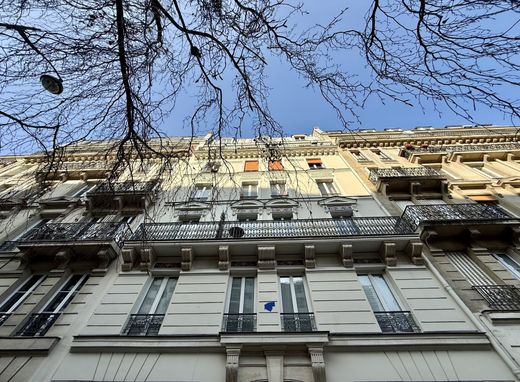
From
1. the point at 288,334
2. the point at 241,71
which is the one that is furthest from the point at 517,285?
the point at 241,71

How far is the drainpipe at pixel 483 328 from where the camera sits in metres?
6.02

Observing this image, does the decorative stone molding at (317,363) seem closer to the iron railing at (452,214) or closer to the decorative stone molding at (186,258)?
the decorative stone molding at (186,258)

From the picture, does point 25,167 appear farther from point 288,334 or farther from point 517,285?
point 517,285

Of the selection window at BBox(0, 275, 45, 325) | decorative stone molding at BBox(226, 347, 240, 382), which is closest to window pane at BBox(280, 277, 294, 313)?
decorative stone molding at BBox(226, 347, 240, 382)

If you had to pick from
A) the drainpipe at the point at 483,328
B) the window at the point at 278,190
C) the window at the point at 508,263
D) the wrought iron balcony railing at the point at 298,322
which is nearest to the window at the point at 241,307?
the wrought iron balcony railing at the point at 298,322

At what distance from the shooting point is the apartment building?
634 centimetres

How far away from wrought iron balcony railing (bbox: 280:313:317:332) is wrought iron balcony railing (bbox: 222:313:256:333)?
76 centimetres

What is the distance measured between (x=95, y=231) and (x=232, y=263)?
5023mm

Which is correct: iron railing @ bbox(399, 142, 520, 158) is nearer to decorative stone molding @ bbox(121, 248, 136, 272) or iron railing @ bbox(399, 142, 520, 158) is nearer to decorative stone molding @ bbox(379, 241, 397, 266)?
decorative stone molding @ bbox(379, 241, 397, 266)

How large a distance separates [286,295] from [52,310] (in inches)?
254

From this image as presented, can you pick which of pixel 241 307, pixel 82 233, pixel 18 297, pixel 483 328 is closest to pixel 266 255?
pixel 241 307

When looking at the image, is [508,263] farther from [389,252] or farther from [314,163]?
[314,163]

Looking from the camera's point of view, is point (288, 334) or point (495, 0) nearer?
point (495, 0)

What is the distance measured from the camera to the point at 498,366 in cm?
612
